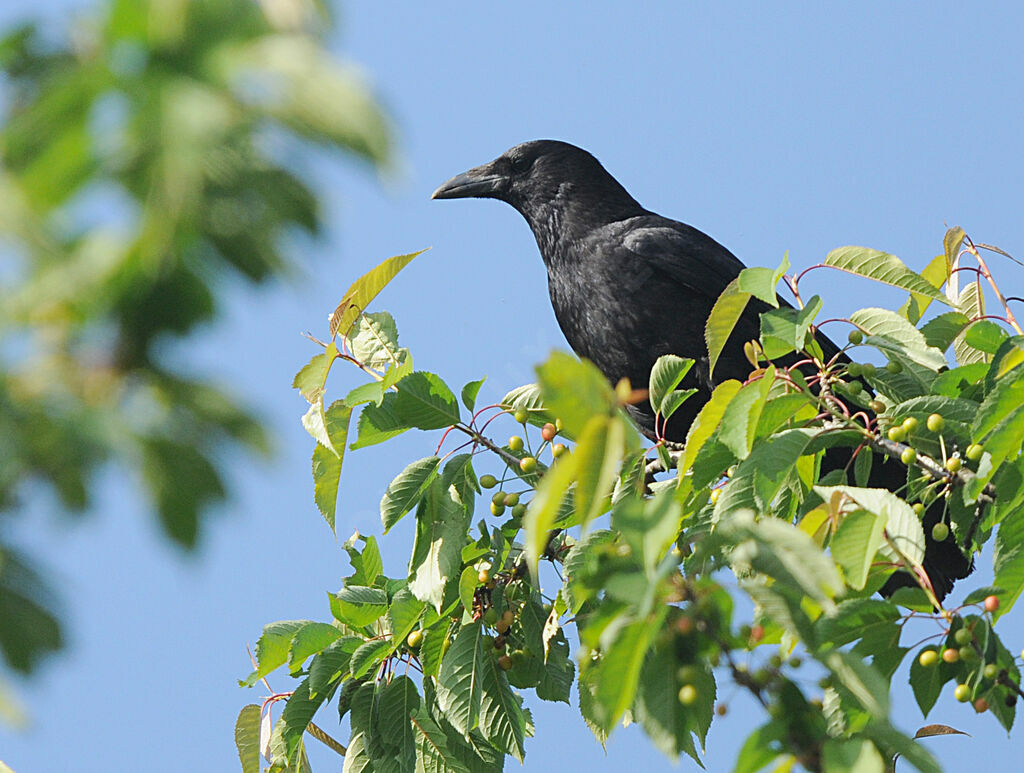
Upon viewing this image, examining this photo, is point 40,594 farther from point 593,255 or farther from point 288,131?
point 593,255

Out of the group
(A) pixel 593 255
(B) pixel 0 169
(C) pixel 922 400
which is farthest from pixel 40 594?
(A) pixel 593 255

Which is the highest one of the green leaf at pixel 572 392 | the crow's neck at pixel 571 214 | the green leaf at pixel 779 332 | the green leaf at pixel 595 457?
the crow's neck at pixel 571 214

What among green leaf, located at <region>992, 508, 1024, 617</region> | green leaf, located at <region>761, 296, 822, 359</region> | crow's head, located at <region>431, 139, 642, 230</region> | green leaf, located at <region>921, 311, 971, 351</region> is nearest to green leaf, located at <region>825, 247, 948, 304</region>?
green leaf, located at <region>921, 311, 971, 351</region>

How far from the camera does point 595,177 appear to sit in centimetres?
502

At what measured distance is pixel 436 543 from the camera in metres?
2.43

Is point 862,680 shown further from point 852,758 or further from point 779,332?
point 779,332

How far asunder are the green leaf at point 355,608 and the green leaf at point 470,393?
526mm

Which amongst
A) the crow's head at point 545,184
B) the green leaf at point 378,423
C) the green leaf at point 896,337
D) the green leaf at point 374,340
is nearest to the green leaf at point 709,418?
the green leaf at point 896,337

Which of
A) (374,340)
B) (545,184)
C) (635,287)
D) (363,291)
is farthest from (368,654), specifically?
(545,184)

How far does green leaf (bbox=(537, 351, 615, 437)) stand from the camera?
3.58 ft

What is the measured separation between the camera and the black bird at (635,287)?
421cm

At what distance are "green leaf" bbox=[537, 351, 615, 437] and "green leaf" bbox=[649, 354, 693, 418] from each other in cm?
119

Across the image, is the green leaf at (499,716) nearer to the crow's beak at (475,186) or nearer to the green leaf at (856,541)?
the green leaf at (856,541)

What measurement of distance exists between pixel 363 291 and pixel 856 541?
43.4 inches
